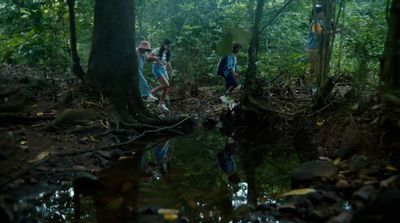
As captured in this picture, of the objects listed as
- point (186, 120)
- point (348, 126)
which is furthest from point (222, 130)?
point (348, 126)

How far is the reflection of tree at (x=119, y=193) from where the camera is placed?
14.3ft

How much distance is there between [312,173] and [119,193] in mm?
2244

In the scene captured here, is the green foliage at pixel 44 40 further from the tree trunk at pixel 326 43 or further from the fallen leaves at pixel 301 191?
the fallen leaves at pixel 301 191

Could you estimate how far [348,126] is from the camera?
616 centimetres

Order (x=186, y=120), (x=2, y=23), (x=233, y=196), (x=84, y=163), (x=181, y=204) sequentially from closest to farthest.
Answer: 1. (x=181, y=204)
2. (x=233, y=196)
3. (x=84, y=163)
4. (x=186, y=120)
5. (x=2, y=23)

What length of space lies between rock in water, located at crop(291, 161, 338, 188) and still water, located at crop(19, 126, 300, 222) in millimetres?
224

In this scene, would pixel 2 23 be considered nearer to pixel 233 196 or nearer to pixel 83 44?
pixel 83 44

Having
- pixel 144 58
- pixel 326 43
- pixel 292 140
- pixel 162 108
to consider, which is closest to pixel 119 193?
pixel 292 140

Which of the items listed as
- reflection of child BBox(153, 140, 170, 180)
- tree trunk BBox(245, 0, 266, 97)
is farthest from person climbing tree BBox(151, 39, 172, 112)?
reflection of child BBox(153, 140, 170, 180)

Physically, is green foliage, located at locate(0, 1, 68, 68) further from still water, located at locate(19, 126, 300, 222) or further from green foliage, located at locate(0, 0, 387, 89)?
still water, located at locate(19, 126, 300, 222)

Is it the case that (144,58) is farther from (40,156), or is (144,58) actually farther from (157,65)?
(40,156)

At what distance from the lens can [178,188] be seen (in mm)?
5336

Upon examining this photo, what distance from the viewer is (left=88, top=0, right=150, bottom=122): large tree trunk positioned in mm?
8242

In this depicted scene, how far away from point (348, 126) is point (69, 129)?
4.45 meters
